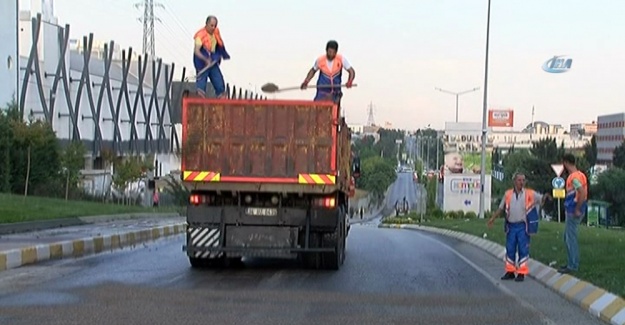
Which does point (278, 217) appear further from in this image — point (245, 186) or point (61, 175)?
point (61, 175)

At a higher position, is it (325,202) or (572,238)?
(325,202)

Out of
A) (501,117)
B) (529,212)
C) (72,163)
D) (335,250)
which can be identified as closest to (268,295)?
(335,250)

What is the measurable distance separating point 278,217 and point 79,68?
54.7 metres

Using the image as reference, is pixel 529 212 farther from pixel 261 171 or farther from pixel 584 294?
pixel 261 171

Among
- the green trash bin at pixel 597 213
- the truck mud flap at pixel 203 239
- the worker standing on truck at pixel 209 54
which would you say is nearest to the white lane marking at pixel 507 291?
the truck mud flap at pixel 203 239

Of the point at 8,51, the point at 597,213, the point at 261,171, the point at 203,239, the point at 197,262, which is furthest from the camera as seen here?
the point at 597,213

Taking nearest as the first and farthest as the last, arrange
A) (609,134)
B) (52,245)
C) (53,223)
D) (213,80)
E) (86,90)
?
(213,80), (52,245), (53,223), (86,90), (609,134)

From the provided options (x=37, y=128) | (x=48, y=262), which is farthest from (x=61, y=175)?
(x=48, y=262)

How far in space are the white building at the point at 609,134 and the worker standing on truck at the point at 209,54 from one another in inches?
4515

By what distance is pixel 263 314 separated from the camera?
10062 mm

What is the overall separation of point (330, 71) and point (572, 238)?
4.75 metres

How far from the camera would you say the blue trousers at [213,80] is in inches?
594

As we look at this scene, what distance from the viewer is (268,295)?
460 inches

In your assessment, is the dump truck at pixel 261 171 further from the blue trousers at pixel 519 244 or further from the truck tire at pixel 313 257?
the blue trousers at pixel 519 244
